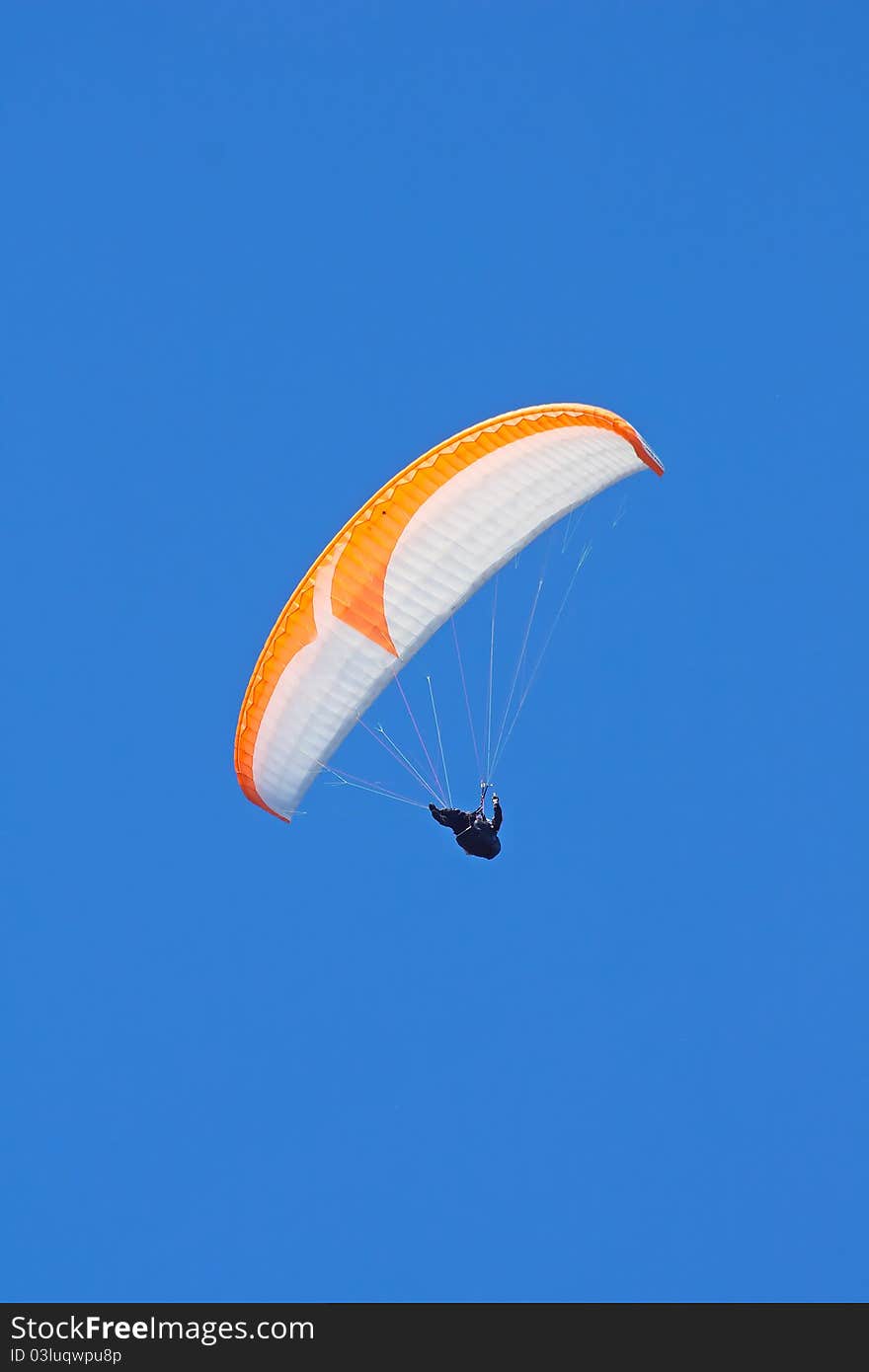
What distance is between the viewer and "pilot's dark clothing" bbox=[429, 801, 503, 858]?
67.9 ft

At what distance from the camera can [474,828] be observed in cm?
2070

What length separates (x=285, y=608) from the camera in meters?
19.6

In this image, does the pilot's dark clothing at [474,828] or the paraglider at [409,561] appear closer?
the paraglider at [409,561]

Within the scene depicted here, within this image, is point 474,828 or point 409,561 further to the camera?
point 474,828

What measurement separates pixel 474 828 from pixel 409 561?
342 cm

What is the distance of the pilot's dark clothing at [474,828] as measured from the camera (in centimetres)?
2069

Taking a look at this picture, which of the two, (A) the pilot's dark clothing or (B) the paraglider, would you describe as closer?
(B) the paraglider

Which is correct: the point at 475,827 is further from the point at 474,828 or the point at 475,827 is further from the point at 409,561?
the point at 409,561

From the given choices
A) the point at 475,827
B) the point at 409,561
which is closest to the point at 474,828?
the point at 475,827

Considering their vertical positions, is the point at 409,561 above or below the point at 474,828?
above

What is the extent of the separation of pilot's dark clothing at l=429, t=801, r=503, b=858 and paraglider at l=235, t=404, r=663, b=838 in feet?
5.43

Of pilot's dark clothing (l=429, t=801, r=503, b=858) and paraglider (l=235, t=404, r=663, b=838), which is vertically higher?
paraglider (l=235, t=404, r=663, b=838)
